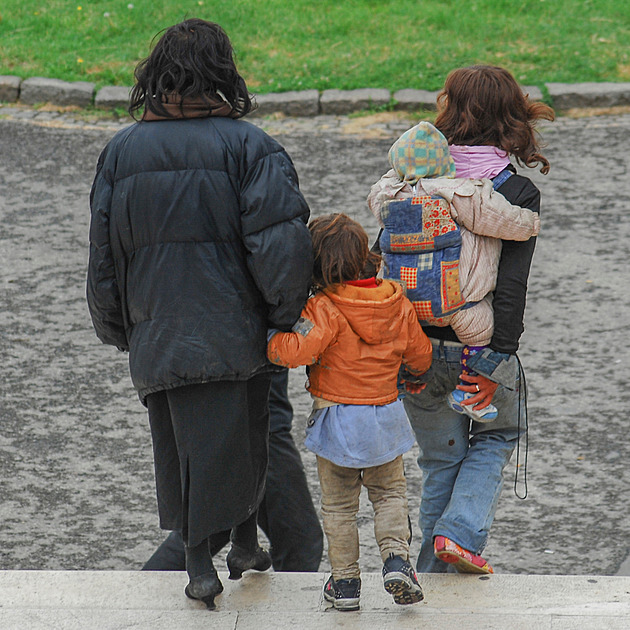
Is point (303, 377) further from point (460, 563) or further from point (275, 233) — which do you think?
point (275, 233)

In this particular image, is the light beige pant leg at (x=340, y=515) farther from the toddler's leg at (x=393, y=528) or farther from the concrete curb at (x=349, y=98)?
the concrete curb at (x=349, y=98)

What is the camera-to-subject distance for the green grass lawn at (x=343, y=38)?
30.7 feet

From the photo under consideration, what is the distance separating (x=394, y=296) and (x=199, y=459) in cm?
74

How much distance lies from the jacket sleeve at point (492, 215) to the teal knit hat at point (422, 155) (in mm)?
110

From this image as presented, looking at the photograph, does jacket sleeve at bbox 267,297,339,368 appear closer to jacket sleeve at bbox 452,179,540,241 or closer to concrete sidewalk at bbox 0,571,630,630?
jacket sleeve at bbox 452,179,540,241

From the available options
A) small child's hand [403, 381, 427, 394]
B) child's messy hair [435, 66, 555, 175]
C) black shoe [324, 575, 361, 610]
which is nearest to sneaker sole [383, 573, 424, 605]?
black shoe [324, 575, 361, 610]

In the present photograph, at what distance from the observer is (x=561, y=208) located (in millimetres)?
7168

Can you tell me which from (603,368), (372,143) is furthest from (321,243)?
(372,143)

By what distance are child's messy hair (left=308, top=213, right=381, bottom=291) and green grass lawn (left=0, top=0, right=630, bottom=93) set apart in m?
6.50

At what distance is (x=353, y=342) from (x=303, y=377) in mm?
2591

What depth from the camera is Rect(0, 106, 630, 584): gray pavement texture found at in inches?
162

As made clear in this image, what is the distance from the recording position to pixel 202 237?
2820 millimetres

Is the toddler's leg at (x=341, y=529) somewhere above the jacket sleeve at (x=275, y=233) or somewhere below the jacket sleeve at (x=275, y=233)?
below

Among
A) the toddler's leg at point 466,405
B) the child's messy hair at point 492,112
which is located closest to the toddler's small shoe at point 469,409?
the toddler's leg at point 466,405
